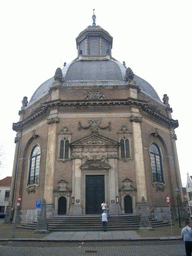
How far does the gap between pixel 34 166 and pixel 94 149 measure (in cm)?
790

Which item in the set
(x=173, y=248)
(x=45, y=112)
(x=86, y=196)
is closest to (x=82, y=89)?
(x=45, y=112)

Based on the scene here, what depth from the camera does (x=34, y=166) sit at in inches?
989

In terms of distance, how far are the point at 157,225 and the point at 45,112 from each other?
53.7ft

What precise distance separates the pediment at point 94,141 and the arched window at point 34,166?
5.45 metres

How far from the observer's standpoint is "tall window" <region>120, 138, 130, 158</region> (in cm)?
2230

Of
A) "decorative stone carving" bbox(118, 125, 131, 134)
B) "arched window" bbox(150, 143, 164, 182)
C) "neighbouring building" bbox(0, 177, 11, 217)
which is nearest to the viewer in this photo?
"decorative stone carving" bbox(118, 125, 131, 134)

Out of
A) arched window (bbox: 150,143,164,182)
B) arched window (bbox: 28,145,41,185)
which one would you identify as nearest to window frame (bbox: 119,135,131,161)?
arched window (bbox: 150,143,164,182)

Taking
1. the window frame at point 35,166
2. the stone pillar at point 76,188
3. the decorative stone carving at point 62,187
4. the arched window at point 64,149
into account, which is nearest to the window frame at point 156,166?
the stone pillar at point 76,188

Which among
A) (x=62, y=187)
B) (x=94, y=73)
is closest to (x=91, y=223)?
(x=62, y=187)

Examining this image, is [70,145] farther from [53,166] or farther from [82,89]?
[82,89]

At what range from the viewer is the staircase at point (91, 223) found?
16.4 metres

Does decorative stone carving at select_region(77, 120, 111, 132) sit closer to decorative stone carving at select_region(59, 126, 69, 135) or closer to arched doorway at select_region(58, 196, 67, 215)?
decorative stone carving at select_region(59, 126, 69, 135)

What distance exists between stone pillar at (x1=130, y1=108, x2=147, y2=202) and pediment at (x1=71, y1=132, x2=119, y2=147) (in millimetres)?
2188

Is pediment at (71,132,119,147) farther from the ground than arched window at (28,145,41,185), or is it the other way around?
pediment at (71,132,119,147)
